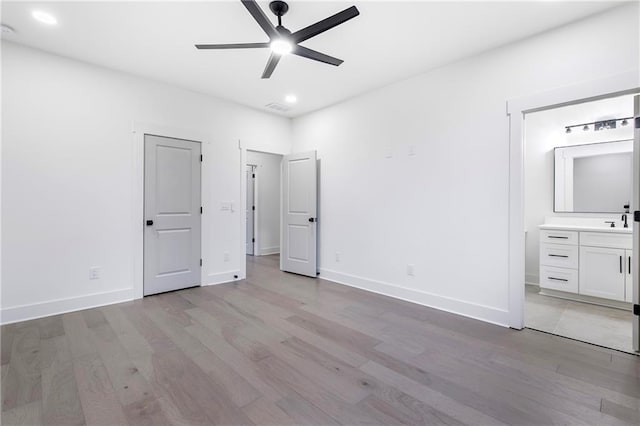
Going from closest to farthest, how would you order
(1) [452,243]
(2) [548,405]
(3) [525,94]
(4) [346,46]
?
(2) [548,405] < (3) [525,94] < (4) [346,46] < (1) [452,243]

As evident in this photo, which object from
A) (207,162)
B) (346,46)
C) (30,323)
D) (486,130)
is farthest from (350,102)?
(30,323)

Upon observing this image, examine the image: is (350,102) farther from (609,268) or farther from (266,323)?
(609,268)

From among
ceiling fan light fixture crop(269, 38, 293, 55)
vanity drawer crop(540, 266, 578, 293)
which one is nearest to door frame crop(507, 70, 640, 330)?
vanity drawer crop(540, 266, 578, 293)

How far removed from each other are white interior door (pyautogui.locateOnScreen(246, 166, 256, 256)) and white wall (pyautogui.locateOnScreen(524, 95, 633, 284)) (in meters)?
5.47

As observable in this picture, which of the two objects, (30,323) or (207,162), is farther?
(207,162)

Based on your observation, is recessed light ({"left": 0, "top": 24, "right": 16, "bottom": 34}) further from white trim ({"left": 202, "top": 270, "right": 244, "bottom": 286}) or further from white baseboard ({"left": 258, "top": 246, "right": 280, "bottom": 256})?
white baseboard ({"left": 258, "top": 246, "right": 280, "bottom": 256})

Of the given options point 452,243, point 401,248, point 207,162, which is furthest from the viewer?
point 207,162

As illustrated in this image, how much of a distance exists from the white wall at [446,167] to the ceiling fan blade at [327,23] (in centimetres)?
179

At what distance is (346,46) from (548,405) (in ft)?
10.8

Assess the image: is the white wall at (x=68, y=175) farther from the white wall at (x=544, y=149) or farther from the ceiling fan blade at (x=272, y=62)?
the white wall at (x=544, y=149)

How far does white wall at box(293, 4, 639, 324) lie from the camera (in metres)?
2.60

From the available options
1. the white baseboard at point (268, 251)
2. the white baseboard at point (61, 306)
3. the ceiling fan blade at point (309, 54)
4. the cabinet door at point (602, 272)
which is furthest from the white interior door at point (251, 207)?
the cabinet door at point (602, 272)

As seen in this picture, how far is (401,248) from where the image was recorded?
3760mm

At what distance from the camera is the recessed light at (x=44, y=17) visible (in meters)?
2.48
